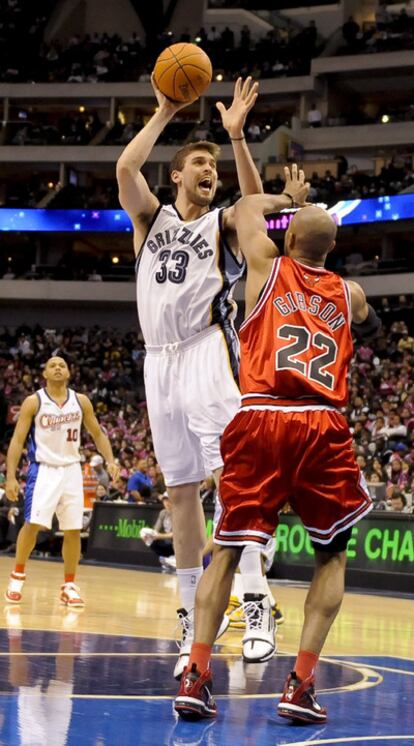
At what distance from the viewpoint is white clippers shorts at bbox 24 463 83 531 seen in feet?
32.7

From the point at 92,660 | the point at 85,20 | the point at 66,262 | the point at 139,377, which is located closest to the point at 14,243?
the point at 66,262

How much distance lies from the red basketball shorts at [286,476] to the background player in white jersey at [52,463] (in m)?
5.51

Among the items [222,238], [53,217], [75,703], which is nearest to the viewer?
[75,703]

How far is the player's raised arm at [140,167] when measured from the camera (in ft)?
17.8

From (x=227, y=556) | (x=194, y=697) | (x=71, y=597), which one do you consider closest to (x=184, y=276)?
(x=227, y=556)

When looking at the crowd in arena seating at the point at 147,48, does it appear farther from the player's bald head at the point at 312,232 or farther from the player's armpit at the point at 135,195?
the player's bald head at the point at 312,232

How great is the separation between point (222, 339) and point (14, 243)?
39.6 metres

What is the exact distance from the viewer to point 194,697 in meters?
4.34

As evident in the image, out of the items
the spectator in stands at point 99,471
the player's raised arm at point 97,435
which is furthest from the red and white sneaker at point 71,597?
the spectator in stands at point 99,471

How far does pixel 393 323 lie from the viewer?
29.1 m

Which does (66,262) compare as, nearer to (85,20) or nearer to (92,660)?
(85,20)

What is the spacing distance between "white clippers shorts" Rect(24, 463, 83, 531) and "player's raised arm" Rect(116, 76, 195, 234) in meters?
4.82

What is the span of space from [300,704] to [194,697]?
1.37 ft

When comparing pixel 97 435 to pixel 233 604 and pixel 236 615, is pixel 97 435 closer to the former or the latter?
pixel 233 604
